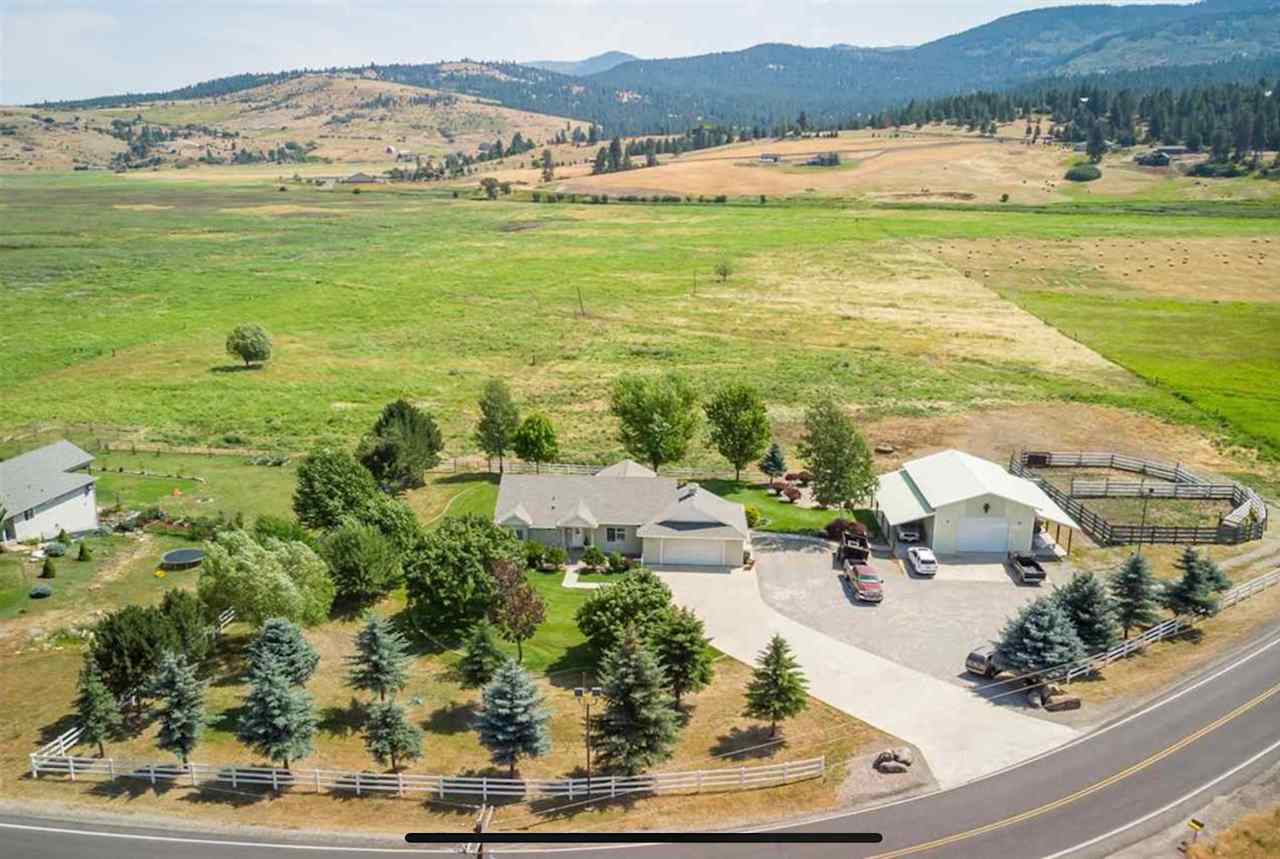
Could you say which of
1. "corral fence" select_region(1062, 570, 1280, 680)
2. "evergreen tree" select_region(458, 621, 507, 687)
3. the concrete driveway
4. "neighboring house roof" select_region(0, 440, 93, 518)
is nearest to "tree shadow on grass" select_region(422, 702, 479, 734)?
"evergreen tree" select_region(458, 621, 507, 687)

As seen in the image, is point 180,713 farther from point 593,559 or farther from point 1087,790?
point 1087,790

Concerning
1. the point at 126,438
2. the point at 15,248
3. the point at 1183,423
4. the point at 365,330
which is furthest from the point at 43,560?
the point at 15,248

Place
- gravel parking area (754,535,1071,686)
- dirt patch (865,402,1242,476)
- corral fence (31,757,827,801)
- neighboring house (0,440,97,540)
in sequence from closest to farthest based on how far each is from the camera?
corral fence (31,757,827,801)
gravel parking area (754,535,1071,686)
neighboring house (0,440,97,540)
dirt patch (865,402,1242,476)

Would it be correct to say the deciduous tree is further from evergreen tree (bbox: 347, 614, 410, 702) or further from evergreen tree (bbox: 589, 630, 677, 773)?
evergreen tree (bbox: 589, 630, 677, 773)

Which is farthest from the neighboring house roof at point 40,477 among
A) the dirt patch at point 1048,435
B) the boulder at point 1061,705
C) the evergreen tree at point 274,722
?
the dirt patch at point 1048,435

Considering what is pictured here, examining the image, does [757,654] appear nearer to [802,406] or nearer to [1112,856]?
[1112,856]

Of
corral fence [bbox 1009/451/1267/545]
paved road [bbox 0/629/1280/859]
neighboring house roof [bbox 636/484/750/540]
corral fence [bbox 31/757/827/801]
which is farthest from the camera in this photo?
corral fence [bbox 1009/451/1267/545]

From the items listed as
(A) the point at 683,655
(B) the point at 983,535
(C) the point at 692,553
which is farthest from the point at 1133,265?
(A) the point at 683,655
